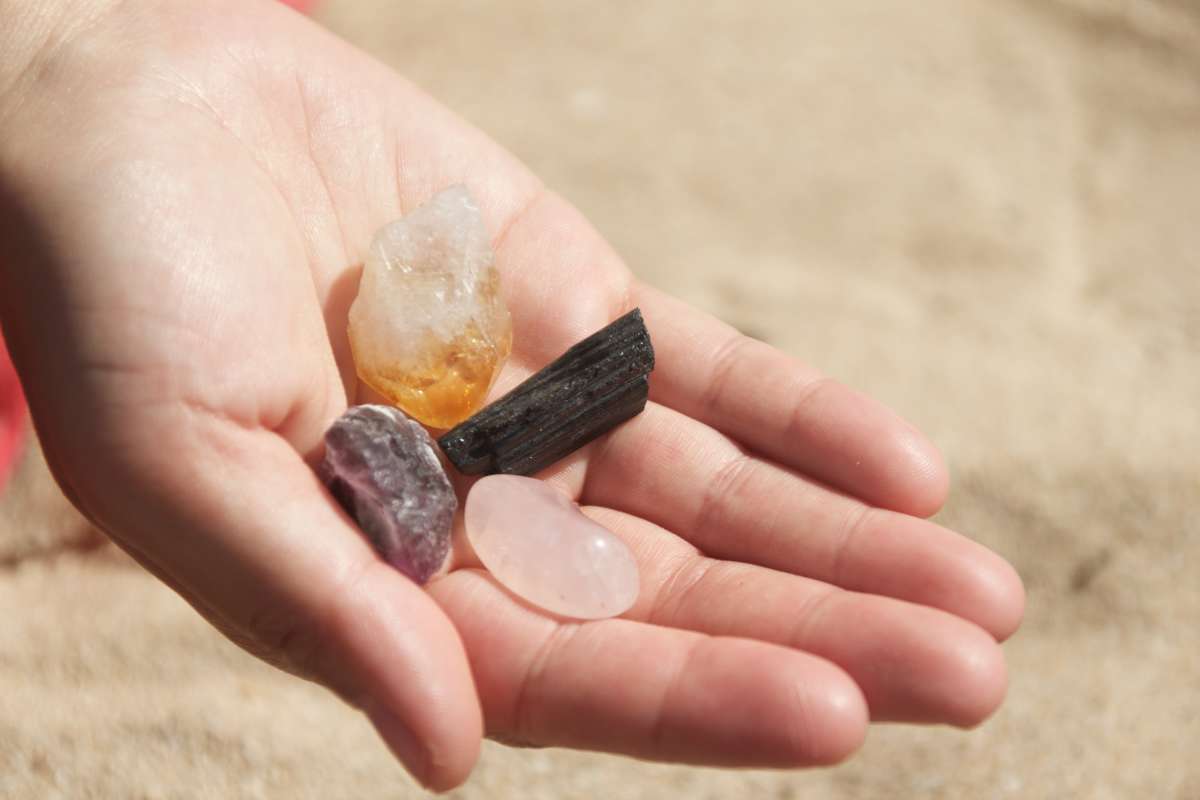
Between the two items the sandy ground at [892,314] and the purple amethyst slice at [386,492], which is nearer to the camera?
the purple amethyst slice at [386,492]

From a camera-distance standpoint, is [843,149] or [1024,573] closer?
[1024,573]

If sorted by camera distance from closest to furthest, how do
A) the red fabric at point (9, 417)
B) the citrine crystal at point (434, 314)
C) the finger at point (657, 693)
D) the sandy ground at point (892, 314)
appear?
the finger at point (657, 693)
the citrine crystal at point (434, 314)
the sandy ground at point (892, 314)
the red fabric at point (9, 417)

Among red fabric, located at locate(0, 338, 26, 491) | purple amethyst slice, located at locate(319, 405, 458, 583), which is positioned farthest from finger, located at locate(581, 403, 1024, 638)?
red fabric, located at locate(0, 338, 26, 491)

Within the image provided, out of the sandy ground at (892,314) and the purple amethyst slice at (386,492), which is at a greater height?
the purple amethyst slice at (386,492)

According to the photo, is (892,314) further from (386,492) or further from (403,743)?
(403,743)

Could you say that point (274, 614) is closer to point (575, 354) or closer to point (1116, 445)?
point (575, 354)

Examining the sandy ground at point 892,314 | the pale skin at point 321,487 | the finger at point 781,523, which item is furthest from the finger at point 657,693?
the sandy ground at point 892,314

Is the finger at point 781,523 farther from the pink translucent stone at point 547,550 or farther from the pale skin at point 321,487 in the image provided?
the pink translucent stone at point 547,550

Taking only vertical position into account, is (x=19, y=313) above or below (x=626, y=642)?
above

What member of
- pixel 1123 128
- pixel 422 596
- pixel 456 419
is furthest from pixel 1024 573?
pixel 1123 128
